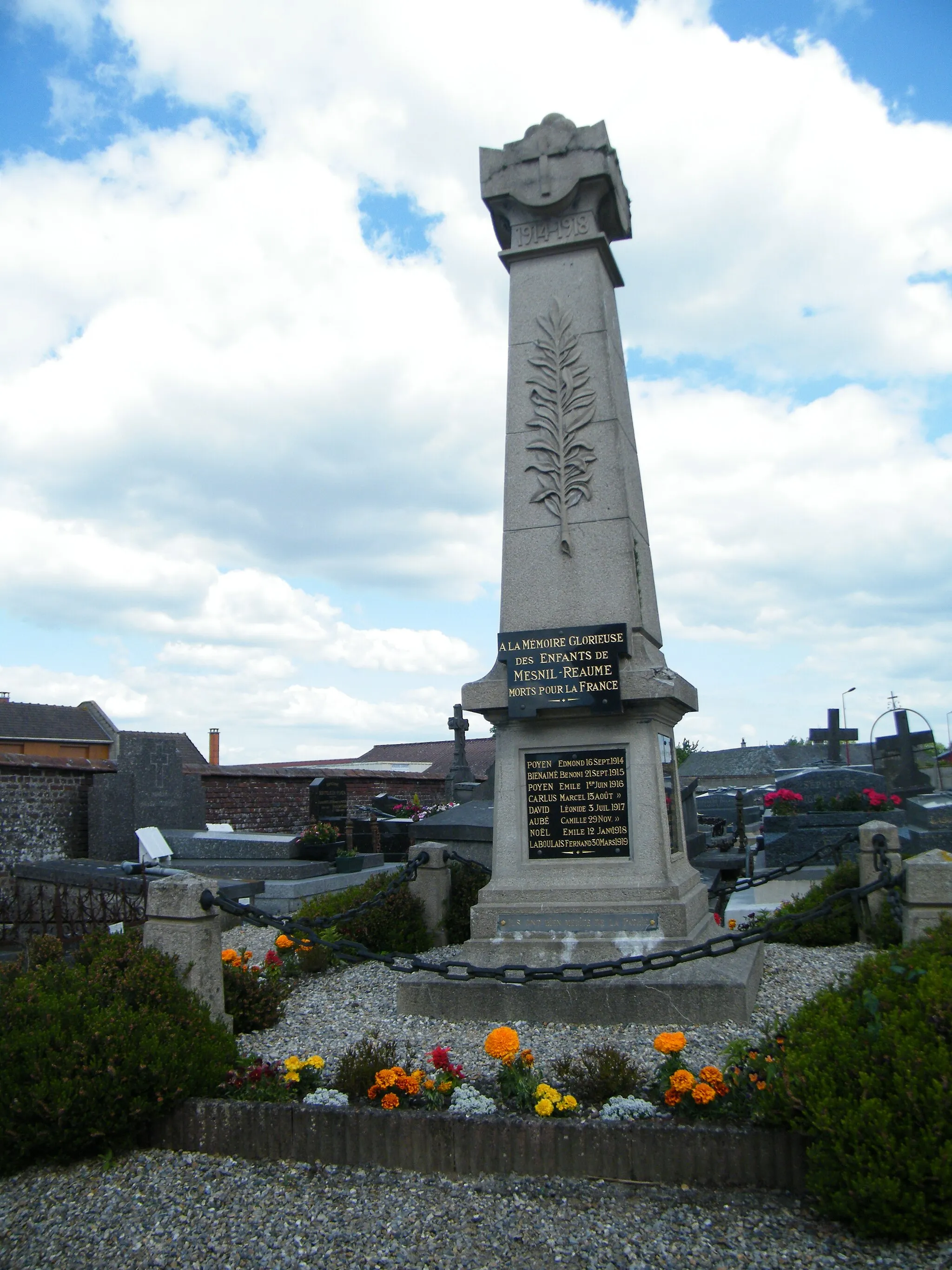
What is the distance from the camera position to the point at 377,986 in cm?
654

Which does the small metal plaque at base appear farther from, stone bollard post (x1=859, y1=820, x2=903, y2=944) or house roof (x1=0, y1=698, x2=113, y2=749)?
house roof (x1=0, y1=698, x2=113, y2=749)

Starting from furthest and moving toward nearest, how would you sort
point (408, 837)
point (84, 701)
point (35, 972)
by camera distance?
point (84, 701) → point (408, 837) → point (35, 972)

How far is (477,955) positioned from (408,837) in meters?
9.05

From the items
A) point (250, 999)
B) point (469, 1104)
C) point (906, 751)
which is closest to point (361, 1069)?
point (469, 1104)

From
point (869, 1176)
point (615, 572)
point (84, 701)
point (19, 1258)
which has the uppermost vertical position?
point (84, 701)

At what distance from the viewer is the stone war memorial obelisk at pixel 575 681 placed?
5742 mm

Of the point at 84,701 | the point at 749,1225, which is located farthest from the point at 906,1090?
the point at 84,701

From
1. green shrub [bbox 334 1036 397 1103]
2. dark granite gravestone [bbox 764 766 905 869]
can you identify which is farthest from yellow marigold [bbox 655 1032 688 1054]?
dark granite gravestone [bbox 764 766 905 869]

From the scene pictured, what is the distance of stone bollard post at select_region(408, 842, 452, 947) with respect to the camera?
7758 mm

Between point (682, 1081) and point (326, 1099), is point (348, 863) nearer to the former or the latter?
point (326, 1099)

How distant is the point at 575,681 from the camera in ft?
21.0

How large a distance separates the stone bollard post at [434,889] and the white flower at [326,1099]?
12.1 ft

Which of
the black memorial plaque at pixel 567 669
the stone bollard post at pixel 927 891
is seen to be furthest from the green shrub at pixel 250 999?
the stone bollard post at pixel 927 891

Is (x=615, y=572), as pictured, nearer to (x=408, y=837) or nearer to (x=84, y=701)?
(x=408, y=837)
